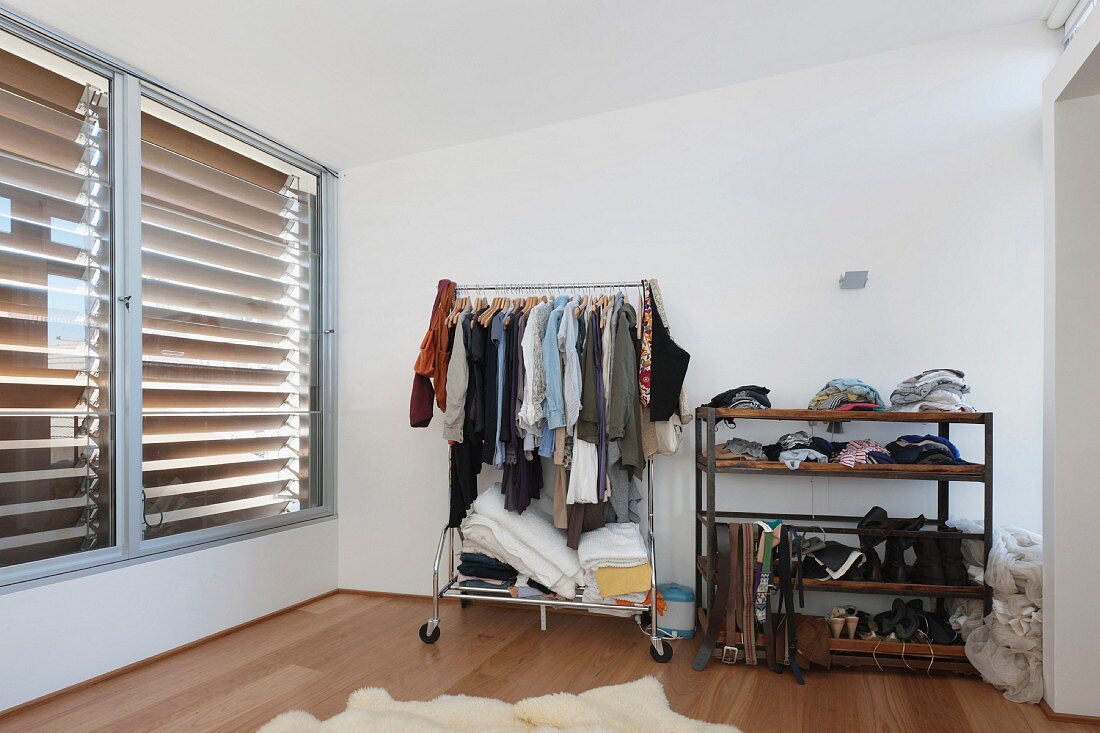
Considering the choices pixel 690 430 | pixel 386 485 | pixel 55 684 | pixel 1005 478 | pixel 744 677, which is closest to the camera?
pixel 55 684

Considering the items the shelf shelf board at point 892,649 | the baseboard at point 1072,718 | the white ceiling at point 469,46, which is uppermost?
the white ceiling at point 469,46

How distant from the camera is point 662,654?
9.18 feet

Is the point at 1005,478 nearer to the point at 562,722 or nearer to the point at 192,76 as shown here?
the point at 562,722

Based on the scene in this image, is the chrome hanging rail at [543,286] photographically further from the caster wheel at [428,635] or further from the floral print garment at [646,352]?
the caster wheel at [428,635]

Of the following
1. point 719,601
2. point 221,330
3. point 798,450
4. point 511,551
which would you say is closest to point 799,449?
point 798,450

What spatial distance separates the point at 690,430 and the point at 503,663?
1.43m

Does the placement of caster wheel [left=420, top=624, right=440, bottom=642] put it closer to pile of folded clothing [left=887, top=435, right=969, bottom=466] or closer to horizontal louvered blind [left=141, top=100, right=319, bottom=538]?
horizontal louvered blind [left=141, top=100, right=319, bottom=538]

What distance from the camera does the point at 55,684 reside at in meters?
2.47

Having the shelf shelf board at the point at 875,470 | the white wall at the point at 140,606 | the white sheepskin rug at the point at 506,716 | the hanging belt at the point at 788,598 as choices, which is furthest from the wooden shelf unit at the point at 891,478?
the white wall at the point at 140,606

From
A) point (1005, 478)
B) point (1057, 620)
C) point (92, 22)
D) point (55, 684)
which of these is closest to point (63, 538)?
point (55, 684)

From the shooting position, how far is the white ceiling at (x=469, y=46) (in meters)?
2.57

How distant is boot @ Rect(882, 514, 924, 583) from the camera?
2729 millimetres

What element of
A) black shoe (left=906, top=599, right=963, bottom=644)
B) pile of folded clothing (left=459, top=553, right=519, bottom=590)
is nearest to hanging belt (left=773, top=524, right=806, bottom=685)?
black shoe (left=906, top=599, right=963, bottom=644)

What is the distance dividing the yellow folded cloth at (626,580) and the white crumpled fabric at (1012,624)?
4.23 ft
